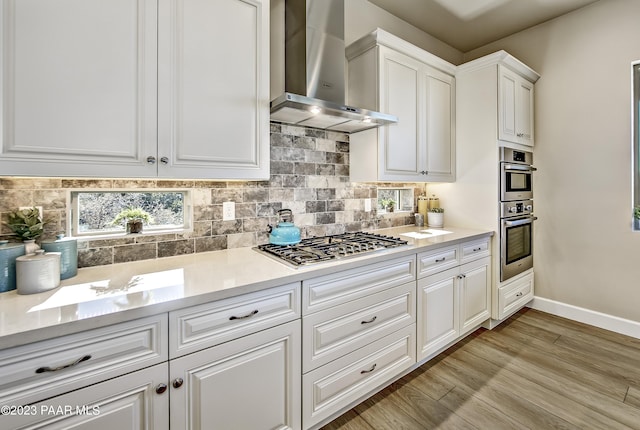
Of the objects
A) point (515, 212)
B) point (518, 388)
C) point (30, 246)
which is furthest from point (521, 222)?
point (30, 246)

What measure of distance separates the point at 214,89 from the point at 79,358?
1.27 metres

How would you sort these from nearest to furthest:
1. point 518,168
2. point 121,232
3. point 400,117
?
point 121,232 < point 400,117 < point 518,168

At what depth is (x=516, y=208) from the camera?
2840 millimetres

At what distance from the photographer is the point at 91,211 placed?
153cm

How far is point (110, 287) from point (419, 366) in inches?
81.1

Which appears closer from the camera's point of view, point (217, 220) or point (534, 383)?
point (217, 220)

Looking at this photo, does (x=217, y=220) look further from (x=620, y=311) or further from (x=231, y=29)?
(x=620, y=311)

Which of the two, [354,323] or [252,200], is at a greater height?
[252,200]

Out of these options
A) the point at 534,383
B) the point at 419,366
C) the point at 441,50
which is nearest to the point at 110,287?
the point at 419,366

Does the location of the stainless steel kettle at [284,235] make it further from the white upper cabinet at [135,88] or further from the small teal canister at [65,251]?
the small teal canister at [65,251]

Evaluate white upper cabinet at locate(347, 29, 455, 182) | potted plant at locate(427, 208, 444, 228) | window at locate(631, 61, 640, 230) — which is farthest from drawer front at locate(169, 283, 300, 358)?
window at locate(631, 61, 640, 230)

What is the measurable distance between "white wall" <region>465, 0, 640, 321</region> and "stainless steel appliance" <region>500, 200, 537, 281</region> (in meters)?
0.20

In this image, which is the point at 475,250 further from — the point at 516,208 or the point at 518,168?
the point at 518,168

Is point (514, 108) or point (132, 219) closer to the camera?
point (132, 219)
